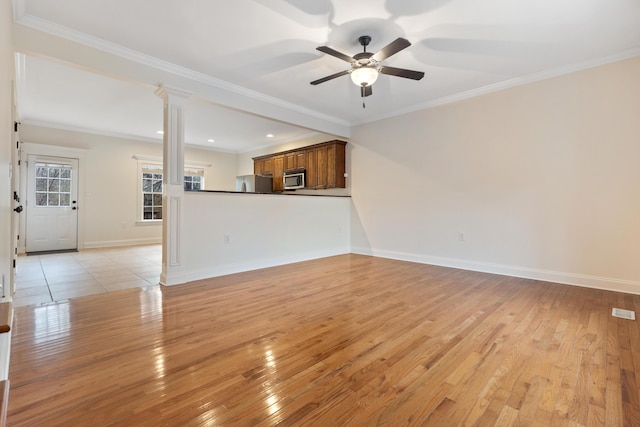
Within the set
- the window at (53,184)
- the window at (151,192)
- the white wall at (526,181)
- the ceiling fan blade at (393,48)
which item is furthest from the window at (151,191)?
the ceiling fan blade at (393,48)

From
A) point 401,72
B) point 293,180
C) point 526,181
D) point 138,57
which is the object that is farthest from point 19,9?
point 526,181

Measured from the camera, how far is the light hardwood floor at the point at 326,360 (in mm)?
1393

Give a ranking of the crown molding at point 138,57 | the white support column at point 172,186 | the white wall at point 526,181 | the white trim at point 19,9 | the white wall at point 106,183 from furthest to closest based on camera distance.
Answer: the white wall at point 106,183 < the white support column at point 172,186 < the white wall at point 526,181 < the crown molding at point 138,57 < the white trim at point 19,9

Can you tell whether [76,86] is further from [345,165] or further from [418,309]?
[418,309]

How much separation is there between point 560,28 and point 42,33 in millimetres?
4887

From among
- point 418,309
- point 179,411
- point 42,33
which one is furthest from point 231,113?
point 179,411

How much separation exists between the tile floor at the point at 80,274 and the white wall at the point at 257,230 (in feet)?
2.31

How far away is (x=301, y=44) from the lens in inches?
122

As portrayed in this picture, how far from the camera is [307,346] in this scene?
6.66 ft

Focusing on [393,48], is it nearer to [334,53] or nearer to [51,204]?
[334,53]

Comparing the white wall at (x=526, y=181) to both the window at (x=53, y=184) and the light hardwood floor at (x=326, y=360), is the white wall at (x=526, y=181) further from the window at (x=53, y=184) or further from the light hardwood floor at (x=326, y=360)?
the window at (x=53, y=184)

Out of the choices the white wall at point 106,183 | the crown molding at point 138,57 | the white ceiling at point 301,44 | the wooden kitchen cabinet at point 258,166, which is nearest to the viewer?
the white ceiling at point 301,44

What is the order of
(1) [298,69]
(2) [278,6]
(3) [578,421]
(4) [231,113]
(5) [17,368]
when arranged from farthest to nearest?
(4) [231,113]
(1) [298,69]
(2) [278,6]
(5) [17,368]
(3) [578,421]

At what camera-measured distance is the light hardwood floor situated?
54.8 inches
